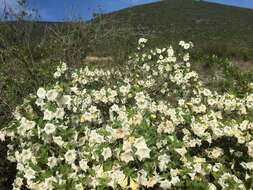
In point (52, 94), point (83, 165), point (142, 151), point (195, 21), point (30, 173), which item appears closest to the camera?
point (142, 151)

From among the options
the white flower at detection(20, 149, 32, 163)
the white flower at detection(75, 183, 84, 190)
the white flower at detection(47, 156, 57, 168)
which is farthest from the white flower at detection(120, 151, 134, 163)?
the white flower at detection(20, 149, 32, 163)

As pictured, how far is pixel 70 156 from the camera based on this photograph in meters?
5.28

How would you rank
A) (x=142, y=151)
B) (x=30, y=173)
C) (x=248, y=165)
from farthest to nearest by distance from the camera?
(x=248, y=165), (x=30, y=173), (x=142, y=151)

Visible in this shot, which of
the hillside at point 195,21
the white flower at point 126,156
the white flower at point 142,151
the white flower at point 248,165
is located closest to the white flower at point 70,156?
the white flower at point 126,156

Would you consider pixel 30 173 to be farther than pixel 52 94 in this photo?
No

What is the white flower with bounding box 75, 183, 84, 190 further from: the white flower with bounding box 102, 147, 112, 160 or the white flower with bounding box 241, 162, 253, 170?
the white flower with bounding box 241, 162, 253, 170

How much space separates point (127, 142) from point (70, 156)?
0.61 metres

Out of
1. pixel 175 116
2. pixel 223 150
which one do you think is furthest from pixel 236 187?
pixel 175 116

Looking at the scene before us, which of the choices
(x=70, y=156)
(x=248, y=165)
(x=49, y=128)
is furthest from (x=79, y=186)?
(x=248, y=165)

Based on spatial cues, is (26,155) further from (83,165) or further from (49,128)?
(83,165)

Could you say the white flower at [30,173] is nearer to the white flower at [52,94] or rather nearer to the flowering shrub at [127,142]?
the flowering shrub at [127,142]

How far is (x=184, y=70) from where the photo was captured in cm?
905

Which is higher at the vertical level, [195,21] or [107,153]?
[107,153]

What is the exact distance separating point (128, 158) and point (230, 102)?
2018 millimetres
